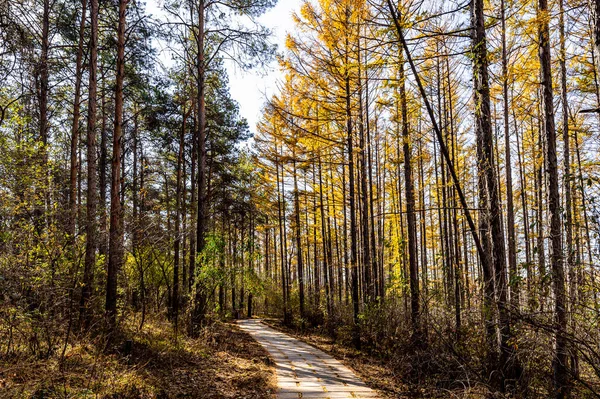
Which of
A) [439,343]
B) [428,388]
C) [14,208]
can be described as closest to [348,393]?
[428,388]

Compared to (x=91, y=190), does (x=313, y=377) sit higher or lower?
lower

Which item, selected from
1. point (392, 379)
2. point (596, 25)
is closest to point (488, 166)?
point (596, 25)

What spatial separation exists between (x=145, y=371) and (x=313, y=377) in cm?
290

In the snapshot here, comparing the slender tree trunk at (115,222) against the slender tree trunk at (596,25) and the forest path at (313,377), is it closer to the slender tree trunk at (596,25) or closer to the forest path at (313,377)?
the forest path at (313,377)

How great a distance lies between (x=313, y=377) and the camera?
6.55 m

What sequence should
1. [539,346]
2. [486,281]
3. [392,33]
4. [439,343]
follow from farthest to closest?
1. [439,343]
2. [392,33]
3. [486,281]
4. [539,346]

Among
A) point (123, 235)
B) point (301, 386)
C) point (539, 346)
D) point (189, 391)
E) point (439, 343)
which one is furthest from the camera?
point (123, 235)

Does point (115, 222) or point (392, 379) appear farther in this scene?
point (115, 222)

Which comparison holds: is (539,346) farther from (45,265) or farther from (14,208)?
(14,208)

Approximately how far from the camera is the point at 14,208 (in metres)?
6.80

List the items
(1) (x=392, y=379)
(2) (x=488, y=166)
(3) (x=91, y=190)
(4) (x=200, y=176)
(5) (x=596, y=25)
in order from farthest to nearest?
(4) (x=200, y=176) < (3) (x=91, y=190) < (1) (x=392, y=379) < (2) (x=488, y=166) < (5) (x=596, y=25)

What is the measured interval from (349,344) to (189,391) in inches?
259

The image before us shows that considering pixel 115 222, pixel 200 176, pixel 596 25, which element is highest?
pixel 596 25

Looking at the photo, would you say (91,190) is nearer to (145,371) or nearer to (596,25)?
(145,371)
